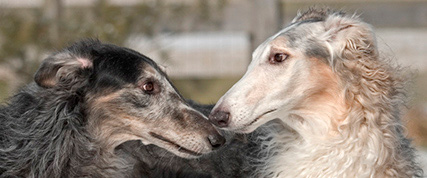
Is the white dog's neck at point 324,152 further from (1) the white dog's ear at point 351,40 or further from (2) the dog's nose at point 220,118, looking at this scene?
(2) the dog's nose at point 220,118

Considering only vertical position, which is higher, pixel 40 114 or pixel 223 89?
pixel 40 114

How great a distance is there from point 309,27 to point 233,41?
7128mm

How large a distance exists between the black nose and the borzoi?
80 mm

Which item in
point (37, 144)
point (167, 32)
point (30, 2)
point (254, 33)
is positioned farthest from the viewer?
point (30, 2)

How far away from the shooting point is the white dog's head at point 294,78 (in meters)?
5.02

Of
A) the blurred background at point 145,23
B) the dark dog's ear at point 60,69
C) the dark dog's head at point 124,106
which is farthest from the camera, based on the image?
the blurred background at point 145,23

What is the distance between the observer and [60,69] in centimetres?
499

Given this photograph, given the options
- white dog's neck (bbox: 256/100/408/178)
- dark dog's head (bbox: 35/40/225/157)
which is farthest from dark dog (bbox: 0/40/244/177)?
white dog's neck (bbox: 256/100/408/178)

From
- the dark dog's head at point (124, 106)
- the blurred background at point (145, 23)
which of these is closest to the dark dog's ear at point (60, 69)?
the dark dog's head at point (124, 106)

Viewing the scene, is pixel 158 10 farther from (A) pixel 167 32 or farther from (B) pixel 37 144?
(B) pixel 37 144

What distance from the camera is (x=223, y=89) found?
12602mm

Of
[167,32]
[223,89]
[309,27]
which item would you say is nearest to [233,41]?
[223,89]

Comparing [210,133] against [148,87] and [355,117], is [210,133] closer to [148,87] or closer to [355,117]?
[148,87]

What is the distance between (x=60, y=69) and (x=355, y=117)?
1.87m
